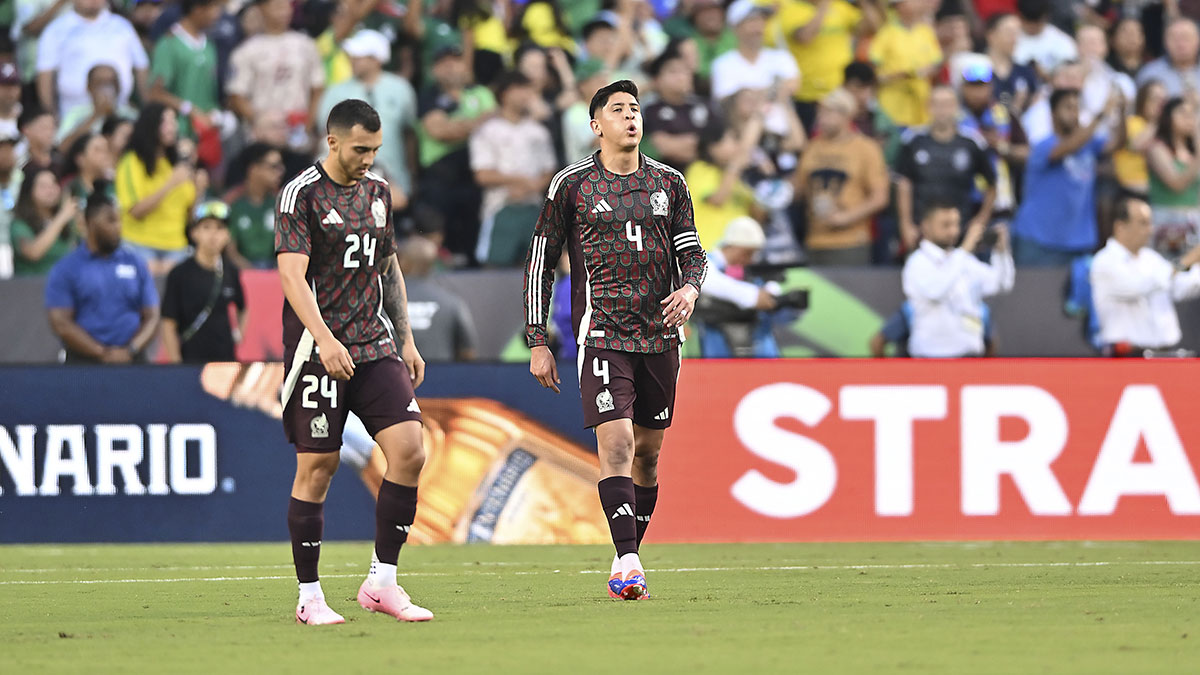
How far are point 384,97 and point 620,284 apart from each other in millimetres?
7882

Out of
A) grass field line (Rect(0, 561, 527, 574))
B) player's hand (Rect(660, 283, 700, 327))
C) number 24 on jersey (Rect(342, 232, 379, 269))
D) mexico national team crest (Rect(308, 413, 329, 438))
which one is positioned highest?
number 24 on jersey (Rect(342, 232, 379, 269))

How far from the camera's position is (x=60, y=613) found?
837cm

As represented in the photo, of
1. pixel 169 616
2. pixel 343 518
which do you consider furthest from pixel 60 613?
pixel 343 518

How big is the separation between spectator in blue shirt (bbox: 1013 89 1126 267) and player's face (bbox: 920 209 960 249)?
192 centimetres

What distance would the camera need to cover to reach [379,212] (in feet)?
25.4

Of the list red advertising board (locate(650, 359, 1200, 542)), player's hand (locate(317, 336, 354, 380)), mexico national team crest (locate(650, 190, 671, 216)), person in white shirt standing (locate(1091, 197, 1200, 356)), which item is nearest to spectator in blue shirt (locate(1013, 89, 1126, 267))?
person in white shirt standing (locate(1091, 197, 1200, 356))

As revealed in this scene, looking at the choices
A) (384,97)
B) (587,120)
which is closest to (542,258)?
(587,120)

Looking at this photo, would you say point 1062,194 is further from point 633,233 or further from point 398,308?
point 398,308

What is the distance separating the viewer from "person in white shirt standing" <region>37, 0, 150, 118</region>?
53.5ft

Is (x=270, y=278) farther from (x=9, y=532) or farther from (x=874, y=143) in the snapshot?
(x=874, y=143)

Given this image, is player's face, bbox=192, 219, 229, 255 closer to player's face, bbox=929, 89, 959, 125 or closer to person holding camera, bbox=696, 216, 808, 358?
person holding camera, bbox=696, 216, 808, 358

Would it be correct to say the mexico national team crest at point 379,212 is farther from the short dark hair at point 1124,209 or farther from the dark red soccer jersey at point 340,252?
the short dark hair at point 1124,209

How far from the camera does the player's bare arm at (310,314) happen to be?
7363mm

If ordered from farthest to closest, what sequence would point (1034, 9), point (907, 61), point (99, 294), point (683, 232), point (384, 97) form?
point (1034, 9), point (907, 61), point (384, 97), point (99, 294), point (683, 232)
